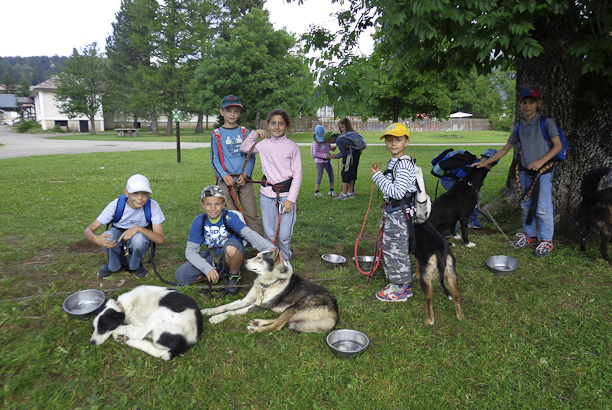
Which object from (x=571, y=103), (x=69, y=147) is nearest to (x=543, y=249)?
(x=571, y=103)

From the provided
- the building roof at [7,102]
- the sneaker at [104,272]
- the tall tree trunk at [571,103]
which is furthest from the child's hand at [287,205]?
the building roof at [7,102]

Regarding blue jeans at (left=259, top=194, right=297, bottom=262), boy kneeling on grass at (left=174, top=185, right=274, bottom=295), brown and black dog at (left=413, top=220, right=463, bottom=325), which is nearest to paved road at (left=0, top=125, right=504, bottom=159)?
boy kneeling on grass at (left=174, top=185, right=274, bottom=295)

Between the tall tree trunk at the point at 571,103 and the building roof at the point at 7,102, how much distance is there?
4206 inches

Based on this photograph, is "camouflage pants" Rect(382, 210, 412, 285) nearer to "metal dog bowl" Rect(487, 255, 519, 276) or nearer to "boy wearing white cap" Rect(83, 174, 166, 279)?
"metal dog bowl" Rect(487, 255, 519, 276)

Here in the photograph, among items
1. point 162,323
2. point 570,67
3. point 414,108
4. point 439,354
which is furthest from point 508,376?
point 414,108

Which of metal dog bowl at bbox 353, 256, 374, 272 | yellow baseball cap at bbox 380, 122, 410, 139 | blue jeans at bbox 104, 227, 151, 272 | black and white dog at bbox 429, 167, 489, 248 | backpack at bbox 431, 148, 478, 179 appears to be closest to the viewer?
yellow baseball cap at bbox 380, 122, 410, 139

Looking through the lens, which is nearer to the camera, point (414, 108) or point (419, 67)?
point (419, 67)

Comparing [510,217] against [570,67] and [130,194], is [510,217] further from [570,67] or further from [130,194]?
[130,194]

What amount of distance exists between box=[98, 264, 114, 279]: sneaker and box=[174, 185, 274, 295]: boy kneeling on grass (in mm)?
951

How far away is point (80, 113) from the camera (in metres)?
47.1

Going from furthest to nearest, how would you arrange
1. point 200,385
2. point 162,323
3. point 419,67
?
1. point 419,67
2. point 162,323
3. point 200,385

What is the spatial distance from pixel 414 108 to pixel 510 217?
1636 cm

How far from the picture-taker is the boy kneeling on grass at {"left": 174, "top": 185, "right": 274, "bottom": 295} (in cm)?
425

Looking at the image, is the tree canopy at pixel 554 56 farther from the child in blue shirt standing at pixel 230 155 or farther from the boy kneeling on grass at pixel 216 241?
the boy kneeling on grass at pixel 216 241
